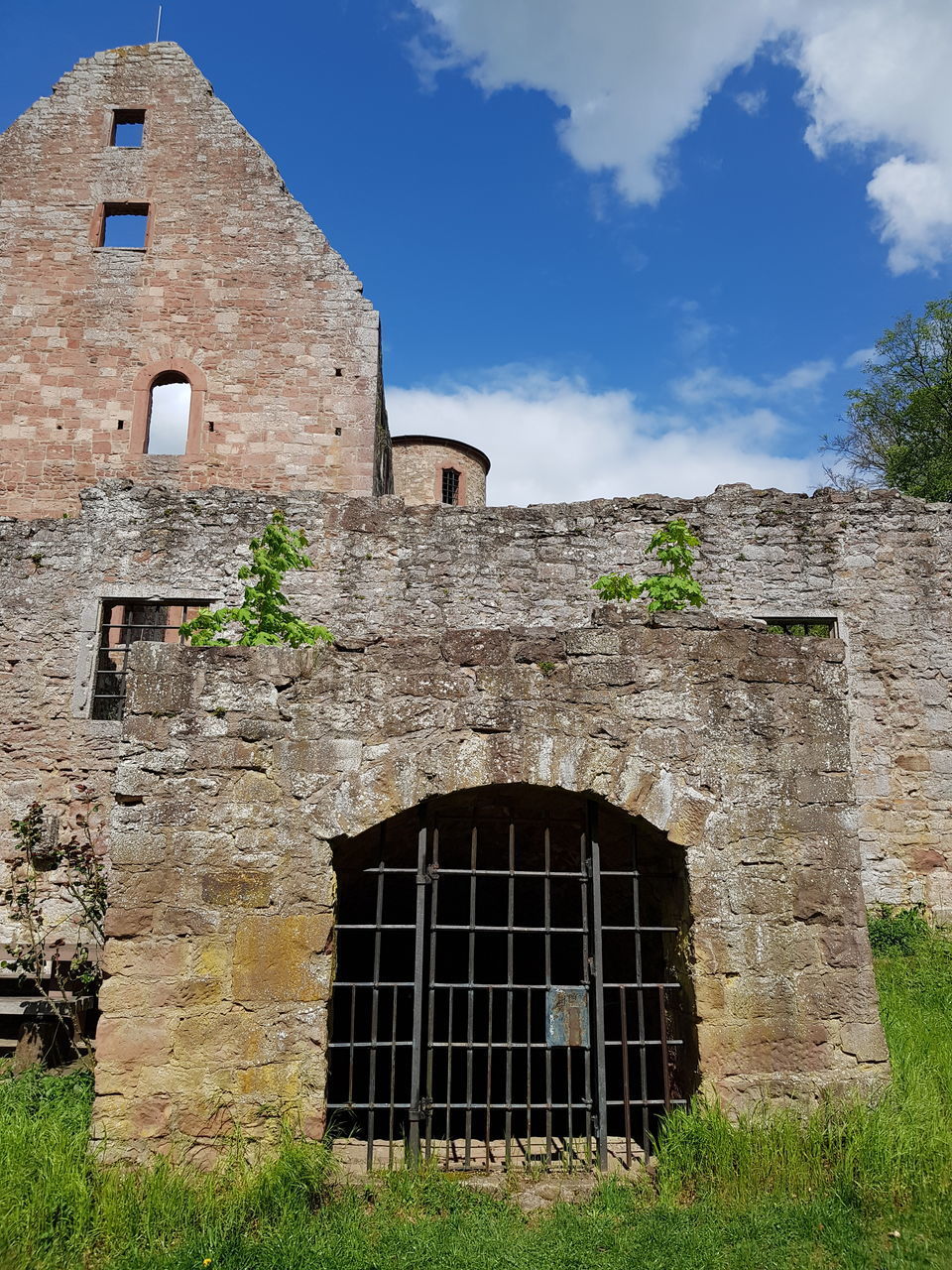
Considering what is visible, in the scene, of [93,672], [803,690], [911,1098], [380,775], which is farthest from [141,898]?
[93,672]

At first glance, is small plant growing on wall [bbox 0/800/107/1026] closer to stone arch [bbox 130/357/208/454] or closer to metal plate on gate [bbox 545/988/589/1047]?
metal plate on gate [bbox 545/988/589/1047]

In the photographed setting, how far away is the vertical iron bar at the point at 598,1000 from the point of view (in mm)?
4362

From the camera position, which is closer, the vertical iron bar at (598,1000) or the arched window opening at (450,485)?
→ the vertical iron bar at (598,1000)

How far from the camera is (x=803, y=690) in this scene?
471 cm

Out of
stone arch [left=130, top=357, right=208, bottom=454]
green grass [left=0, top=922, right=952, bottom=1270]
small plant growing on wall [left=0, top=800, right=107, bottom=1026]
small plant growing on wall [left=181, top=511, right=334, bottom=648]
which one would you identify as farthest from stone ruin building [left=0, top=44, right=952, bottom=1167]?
stone arch [left=130, top=357, right=208, bottom=454]

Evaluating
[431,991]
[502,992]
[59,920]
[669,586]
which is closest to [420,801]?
[431,991]

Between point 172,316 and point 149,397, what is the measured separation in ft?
4.62

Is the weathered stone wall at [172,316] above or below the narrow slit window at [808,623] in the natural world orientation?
above

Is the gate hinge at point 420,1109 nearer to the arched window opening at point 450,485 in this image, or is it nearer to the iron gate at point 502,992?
the iron gate at point 502,992

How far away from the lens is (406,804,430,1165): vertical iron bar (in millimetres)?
4336

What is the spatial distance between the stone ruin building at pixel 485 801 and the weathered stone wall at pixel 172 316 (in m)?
1.58

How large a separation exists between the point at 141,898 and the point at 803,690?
340 centimetres

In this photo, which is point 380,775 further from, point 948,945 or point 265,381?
point 265,381

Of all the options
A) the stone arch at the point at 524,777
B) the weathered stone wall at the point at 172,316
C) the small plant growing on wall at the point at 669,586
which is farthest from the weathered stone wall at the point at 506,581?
the weathered stone wall at the point at 172,316
